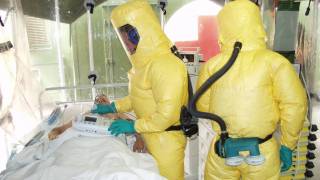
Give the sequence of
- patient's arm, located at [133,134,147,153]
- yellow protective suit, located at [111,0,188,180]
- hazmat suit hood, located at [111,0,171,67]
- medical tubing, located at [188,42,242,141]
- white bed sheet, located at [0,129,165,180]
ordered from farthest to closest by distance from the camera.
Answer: patient's arm, located at [133,134,147,153] < hazmat suit hood, located at [111,0,171,67] < yellow protective suit, located at [111,0,188,180] < medical tubing, located at [188,42,242,141] < white bed sheet, located at [0,129,165,180]

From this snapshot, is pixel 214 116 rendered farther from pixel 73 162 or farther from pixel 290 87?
pixel 73 162

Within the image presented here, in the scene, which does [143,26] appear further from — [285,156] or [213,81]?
[285,156]

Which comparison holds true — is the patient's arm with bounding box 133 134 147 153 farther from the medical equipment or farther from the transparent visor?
the transparent visor

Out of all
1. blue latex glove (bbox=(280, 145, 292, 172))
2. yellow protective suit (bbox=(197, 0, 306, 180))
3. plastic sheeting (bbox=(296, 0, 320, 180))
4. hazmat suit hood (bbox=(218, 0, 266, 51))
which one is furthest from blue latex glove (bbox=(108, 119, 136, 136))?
plastic sheeting (bbox=(296, 0, 320, 180))

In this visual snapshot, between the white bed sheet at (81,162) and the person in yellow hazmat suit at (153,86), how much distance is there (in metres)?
0.22

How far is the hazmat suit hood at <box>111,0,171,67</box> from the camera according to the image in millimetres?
1860

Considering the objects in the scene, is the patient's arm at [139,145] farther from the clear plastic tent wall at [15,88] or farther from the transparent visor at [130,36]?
the clear plastic tent wall at [15,88]

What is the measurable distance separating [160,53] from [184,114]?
39 cm

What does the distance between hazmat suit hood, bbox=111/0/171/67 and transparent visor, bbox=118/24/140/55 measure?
2cm

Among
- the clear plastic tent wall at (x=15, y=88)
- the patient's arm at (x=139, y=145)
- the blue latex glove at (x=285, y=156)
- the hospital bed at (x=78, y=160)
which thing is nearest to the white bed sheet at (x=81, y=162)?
the hospital bed at (x=78, y=160)

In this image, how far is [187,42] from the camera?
3971mm

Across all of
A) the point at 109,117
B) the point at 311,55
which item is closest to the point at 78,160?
the point at 109,117

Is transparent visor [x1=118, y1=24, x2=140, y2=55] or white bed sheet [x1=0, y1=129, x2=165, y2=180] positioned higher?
transparent visor [x1=118, y1=24, x2=140, y2=55]

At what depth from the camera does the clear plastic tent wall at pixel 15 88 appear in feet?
8.00
